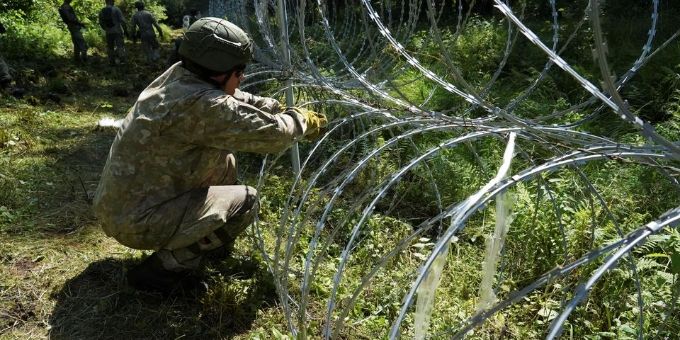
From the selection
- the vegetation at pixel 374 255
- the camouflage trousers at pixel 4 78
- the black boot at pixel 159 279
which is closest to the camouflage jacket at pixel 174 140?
the black boot at pixel 159 279

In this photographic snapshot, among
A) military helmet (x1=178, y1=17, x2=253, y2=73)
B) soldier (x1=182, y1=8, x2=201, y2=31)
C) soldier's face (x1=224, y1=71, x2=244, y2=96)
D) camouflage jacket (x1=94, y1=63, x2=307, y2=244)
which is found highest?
military helmet (x1=178, y1=17, x2=253, y2=73)

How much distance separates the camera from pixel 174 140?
2805mm

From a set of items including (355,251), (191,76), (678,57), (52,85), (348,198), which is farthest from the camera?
(52,85)

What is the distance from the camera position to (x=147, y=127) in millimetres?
2764

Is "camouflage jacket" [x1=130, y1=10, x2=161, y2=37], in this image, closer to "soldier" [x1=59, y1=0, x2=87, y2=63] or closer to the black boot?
"soldier" [x1=59, y1=0, x2=87, y2=63]

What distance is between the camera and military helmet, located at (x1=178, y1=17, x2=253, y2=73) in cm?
271

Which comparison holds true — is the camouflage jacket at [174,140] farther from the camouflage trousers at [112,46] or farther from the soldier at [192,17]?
the camouflage trousers at [112,46]

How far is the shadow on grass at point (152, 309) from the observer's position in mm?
2914

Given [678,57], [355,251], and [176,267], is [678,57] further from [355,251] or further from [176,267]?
[176,267]

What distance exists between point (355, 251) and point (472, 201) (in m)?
2.55

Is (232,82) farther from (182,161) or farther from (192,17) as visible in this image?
(192,17)

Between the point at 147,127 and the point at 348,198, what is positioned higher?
the point at 147,127

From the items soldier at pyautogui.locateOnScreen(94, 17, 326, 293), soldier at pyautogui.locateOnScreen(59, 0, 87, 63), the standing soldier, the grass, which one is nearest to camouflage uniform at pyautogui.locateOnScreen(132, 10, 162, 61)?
the standing soldier

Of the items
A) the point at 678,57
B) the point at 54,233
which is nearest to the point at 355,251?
the point at 54,233
